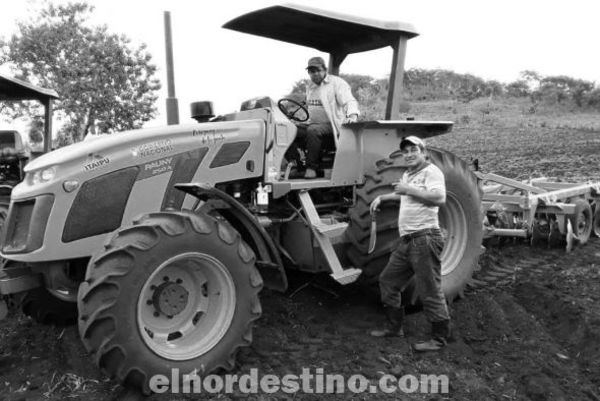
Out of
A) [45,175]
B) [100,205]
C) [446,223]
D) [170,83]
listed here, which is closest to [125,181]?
[100,205]

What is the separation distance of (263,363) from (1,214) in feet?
15.2

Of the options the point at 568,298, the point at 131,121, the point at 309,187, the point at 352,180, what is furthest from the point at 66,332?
the point at 131,121

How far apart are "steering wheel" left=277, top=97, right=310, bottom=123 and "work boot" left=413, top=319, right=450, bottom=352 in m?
2.19

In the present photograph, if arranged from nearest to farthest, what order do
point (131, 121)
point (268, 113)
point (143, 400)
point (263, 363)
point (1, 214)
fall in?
point (143, 400) → point (263, 363) → point (268, 113) → point (1, 214) → point (131, 121)

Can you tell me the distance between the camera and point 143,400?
3.35 m

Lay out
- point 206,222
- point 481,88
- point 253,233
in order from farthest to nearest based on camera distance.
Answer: point 481,88, point 253,233, point 206,222

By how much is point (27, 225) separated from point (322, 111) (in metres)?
2.71

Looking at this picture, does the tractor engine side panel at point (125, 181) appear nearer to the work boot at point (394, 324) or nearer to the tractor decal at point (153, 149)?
the tractor decal at point (153, 149)

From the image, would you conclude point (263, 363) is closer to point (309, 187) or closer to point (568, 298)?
point (309, 187)

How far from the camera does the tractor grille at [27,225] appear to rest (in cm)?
364

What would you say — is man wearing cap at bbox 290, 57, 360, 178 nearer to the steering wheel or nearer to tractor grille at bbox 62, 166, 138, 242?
the steering wheel

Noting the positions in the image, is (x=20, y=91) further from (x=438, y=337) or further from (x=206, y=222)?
(x=438, y=337)

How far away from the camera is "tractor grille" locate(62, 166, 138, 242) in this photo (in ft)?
12.3

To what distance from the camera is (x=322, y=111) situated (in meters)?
5.23
